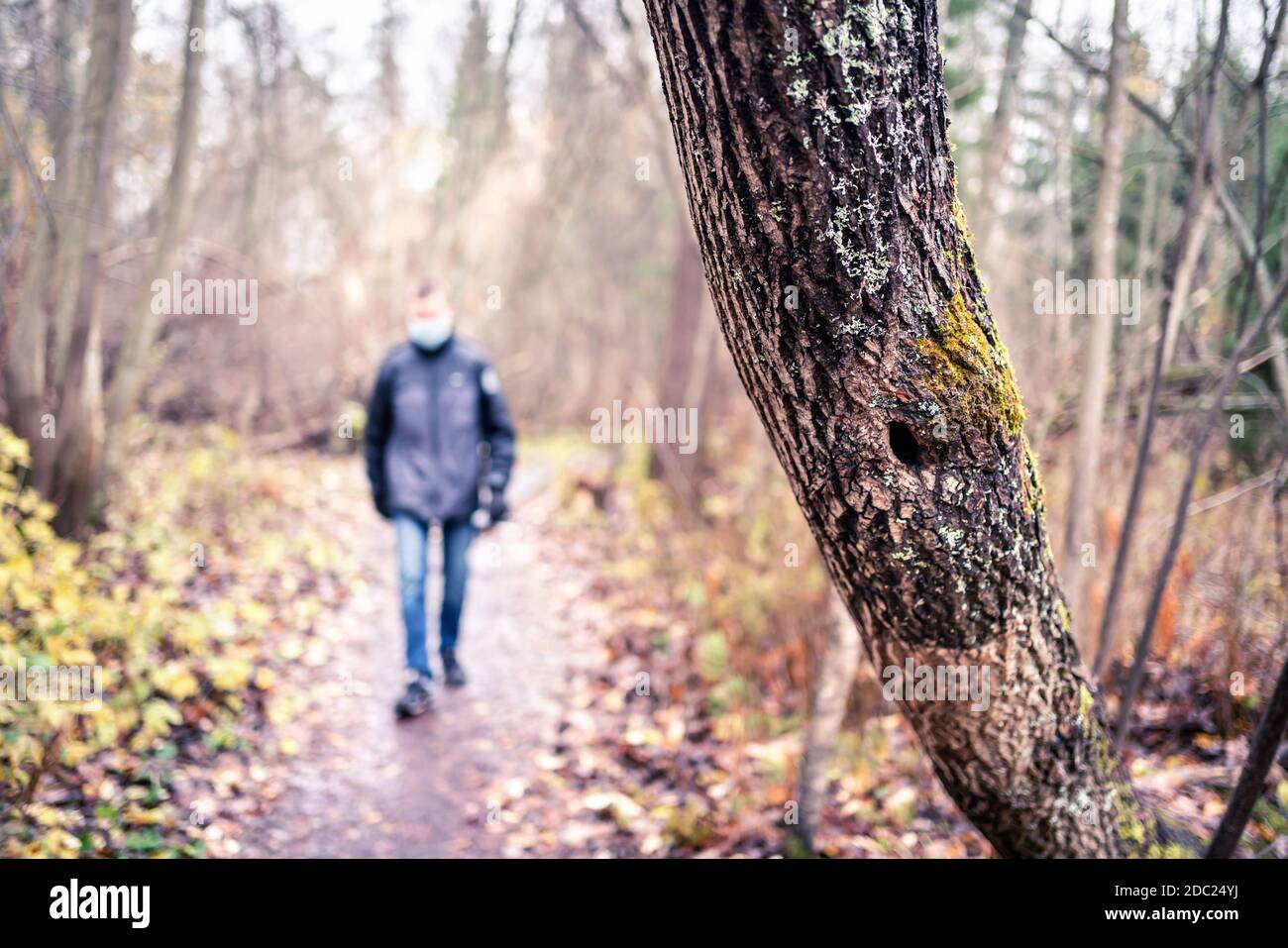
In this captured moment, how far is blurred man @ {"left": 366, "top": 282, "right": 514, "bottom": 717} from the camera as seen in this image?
14.6ft

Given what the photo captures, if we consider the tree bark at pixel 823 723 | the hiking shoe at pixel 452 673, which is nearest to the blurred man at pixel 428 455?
the hiking shoe at pixel 452 673

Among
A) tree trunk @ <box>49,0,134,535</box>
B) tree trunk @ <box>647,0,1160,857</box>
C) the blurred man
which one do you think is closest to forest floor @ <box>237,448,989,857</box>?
the blurred man

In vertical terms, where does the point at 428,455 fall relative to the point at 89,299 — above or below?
below

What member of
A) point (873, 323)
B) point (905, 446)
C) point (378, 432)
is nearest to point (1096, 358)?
point (905, 446)

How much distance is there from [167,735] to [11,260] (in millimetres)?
2653

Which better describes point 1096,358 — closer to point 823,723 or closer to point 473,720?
point 823,723

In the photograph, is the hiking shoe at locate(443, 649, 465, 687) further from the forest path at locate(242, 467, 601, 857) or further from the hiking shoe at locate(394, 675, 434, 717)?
the hiking shoe at locate(394, 675, 434, 717)

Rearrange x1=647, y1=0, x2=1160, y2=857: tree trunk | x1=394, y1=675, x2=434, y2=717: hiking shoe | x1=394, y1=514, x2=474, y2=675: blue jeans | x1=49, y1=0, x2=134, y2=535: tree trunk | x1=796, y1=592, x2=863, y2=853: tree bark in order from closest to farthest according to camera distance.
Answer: x1=647, y1=0, x2=1160, y2=857: tree trunk → x1=796, y1=592, x2=863, y2=853: tree bark → x1=394, y1=514, x2=474, y2=675: blue jeans → x1=394, y1=675, x2=434, y2=717: hiking shoe → x1=49, y1=0, x2=134, y2=535: tree trunk

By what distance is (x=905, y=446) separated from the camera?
1.67m

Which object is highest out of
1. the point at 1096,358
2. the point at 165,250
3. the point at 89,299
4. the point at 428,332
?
the point at 165,250

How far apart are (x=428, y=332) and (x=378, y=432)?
2.09ft

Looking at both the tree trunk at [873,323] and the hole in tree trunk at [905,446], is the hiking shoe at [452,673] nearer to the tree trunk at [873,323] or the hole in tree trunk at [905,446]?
the tree trunk at [873,323]
